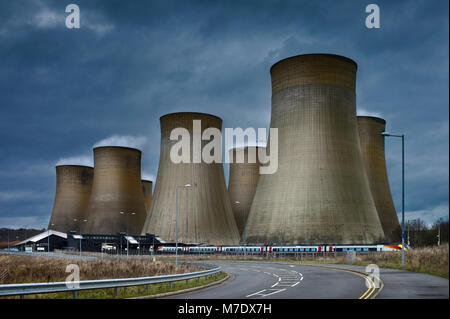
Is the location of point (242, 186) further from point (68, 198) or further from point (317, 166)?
point (317, 166)

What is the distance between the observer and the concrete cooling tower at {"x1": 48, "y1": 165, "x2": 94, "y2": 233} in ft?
287

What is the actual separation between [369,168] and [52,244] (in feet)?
176

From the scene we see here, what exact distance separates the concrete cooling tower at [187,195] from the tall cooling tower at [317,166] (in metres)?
10.8

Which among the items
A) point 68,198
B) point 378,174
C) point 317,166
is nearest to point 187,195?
point 317,166

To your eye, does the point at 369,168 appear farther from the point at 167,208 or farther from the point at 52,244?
the point at 52,244

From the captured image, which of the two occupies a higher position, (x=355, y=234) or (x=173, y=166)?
(x=173, y=166)

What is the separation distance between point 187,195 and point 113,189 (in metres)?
19.8

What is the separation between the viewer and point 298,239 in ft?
162

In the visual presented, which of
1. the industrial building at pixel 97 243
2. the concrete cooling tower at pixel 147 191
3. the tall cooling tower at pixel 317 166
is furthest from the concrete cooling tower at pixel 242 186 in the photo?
the concrete cooling tower at pixel 147 191

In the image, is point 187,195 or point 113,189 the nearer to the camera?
point 187,195

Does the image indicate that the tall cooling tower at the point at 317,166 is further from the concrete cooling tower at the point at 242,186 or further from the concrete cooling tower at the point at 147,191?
the concrete cooling tower at the point at 147,191

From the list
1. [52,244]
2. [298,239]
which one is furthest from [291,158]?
[52,244]

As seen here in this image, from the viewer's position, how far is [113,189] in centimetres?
7662

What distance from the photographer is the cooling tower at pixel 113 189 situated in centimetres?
7644
